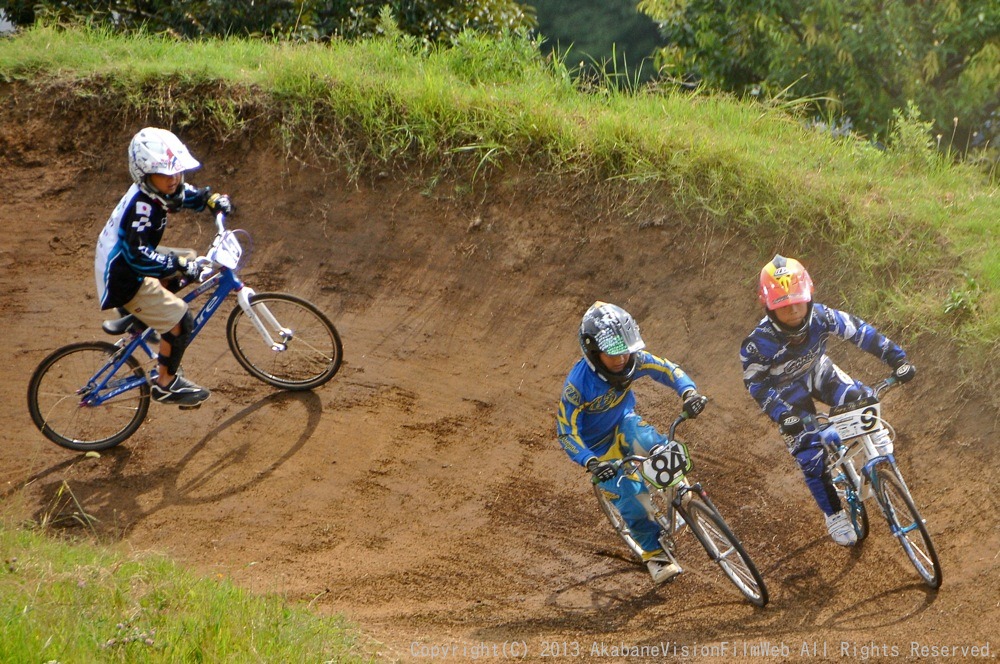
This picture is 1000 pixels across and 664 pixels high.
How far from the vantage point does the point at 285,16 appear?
13617mm

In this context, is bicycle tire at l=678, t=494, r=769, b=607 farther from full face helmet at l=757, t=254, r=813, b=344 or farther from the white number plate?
the white number plate

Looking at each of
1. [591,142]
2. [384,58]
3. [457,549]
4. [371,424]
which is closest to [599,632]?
[457,549]

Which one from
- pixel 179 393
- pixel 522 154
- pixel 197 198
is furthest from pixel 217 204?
pixel 522 154

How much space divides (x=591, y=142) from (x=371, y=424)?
3613mm

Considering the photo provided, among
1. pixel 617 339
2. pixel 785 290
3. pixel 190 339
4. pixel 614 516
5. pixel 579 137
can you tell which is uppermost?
pixel 785 290

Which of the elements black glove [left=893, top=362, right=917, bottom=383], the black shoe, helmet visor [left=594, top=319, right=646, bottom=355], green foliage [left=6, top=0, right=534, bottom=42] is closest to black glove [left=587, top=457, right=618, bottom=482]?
helmet visor [left=594, top=319, right=646, bottom=355]

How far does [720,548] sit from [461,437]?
2.71m

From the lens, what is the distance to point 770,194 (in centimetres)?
895

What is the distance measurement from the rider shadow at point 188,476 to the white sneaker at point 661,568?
122 inches

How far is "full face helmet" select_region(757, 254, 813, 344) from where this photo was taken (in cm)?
601

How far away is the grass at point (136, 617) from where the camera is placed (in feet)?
15.1

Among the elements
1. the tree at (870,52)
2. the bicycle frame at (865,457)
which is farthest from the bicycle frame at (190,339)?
the tree at (870,52)

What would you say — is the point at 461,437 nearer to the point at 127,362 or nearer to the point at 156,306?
the point at 156,306

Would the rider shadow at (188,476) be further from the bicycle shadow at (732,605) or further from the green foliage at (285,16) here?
the green foliage at (285,16)
